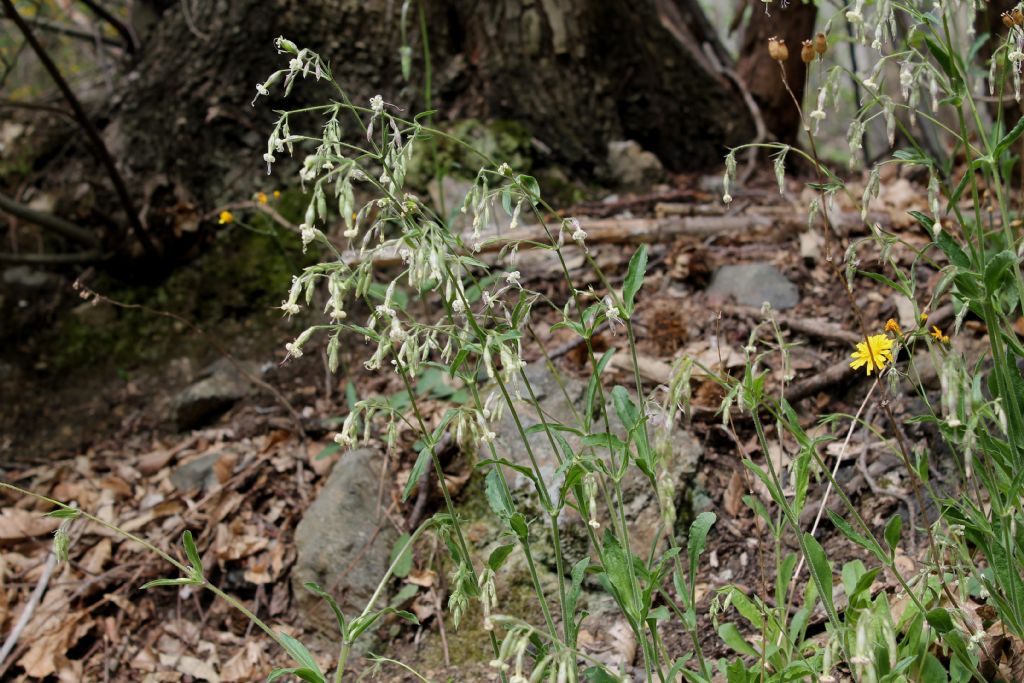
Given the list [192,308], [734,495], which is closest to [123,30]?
[192,308]

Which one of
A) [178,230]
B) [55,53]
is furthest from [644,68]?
[55,53]

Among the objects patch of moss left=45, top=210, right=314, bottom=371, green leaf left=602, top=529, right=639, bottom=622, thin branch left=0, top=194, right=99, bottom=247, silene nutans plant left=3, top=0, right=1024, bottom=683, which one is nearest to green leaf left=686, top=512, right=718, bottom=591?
silene nutans plant left=3, top=0, right=1024, bottom=683

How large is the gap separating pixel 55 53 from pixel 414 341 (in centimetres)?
791

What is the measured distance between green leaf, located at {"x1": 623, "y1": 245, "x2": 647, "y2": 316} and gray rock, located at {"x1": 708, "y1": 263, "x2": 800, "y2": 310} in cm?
205

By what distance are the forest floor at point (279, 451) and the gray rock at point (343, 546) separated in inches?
3.6

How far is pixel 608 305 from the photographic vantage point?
5.66 feet

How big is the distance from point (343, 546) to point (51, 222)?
255cm

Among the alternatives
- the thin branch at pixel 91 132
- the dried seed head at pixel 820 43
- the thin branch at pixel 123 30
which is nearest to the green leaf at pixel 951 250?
the dried seed head at pixel 820 43

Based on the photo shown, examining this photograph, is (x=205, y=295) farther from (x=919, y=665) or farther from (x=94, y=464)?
(x=919, y=665)

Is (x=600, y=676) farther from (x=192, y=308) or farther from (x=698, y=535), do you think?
(x=192, y=308)

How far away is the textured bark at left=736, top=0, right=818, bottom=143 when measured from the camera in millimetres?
5680

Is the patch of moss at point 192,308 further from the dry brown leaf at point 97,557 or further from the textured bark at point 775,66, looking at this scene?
the textured bark at point 775,66

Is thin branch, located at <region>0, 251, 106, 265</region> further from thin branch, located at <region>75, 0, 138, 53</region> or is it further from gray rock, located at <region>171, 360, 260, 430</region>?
thin branch, located at <region>75, 0, 138, 53</region>

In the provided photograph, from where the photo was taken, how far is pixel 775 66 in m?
5.75
